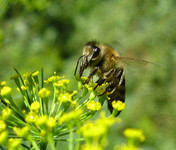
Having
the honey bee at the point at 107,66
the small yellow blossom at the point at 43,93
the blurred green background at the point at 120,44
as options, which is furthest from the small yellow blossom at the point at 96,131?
the blurred green background at the point at 120,44

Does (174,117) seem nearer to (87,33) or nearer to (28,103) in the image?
(87,33)

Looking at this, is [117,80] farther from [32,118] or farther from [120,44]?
[120,44]

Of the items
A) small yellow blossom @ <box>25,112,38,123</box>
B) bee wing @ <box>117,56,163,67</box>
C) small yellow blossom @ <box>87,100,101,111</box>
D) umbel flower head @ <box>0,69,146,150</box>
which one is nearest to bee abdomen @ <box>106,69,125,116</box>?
bee wing @ <box>117,56,163,67</box>

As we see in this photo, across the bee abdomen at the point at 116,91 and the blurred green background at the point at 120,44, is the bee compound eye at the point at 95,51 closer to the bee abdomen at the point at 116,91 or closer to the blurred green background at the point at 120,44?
the bee abdomen at the point at 116,91

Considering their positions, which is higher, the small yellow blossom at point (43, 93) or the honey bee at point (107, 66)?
the honey bee at point (107, 66)

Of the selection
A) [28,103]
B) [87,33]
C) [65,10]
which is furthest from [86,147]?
[65,10]

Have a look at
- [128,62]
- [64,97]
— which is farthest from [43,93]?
[128,62]
